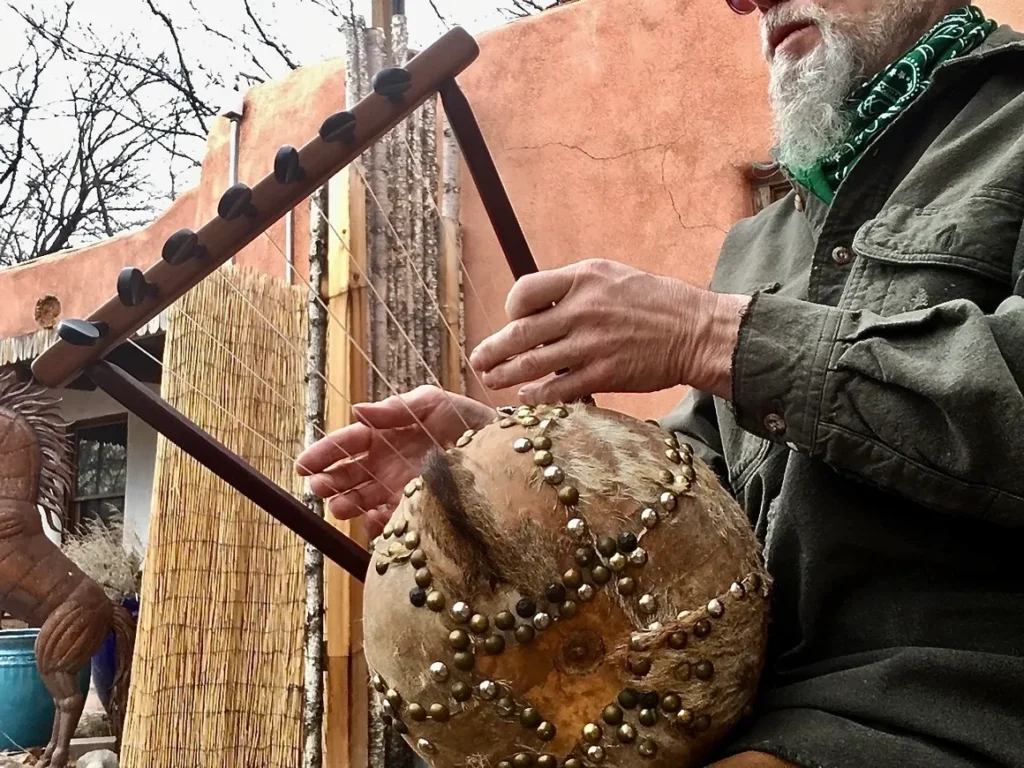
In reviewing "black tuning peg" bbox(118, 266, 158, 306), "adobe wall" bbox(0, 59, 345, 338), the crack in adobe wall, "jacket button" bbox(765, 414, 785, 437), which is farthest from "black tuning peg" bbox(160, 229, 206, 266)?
"adobe wall" bbox(0, 59, 345, 338)

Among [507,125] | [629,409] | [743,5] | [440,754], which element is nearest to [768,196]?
[629,409]

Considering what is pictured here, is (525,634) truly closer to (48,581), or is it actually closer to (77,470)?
(48,581)

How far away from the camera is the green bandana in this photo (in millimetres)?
Result: 970

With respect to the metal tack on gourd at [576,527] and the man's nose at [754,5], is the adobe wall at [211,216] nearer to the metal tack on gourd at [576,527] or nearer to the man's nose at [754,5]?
the man's nose at [754,5]

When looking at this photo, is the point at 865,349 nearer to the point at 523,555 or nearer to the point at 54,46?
the point at 523,555

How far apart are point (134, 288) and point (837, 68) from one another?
755 mm

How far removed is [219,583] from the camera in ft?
9.14

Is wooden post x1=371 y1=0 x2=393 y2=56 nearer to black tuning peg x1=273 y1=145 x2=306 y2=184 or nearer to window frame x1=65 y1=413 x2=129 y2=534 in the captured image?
black tuning peg x1=273 y1=145 x2=306 y2=184

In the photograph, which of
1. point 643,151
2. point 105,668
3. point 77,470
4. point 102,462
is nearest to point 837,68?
point 643,151

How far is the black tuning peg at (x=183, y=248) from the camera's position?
0.87 metres

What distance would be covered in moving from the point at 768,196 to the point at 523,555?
2.30 metres

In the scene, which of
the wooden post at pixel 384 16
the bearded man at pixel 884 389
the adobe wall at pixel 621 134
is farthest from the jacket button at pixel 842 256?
the wooden post at pixel 384 16

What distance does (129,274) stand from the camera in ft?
2.89

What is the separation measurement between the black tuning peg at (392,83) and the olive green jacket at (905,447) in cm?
37
